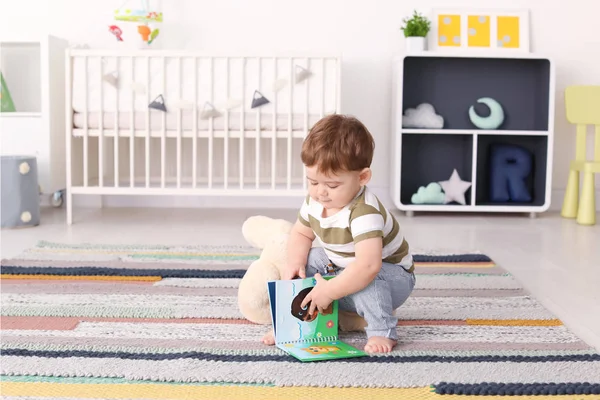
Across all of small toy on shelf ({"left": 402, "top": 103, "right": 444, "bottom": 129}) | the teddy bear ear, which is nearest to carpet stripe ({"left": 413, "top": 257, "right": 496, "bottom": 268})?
the teddy bear ear

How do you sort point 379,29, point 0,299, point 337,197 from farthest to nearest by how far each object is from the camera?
point 379,29 < point 0,299 < point 337,197

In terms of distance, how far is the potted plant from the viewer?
2994 millimetres

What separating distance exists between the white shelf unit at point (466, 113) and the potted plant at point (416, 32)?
0.30ft

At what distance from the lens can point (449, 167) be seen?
10.7 ft

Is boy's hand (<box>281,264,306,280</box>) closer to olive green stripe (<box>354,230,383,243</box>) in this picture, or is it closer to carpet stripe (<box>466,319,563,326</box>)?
olive green stripe (<box>354,230,383,243</box>)

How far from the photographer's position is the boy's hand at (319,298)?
1.25m

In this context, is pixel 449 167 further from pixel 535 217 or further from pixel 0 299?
pixel 0 299

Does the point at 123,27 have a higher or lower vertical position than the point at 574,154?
higher

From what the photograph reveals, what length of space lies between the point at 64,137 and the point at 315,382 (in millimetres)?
2163

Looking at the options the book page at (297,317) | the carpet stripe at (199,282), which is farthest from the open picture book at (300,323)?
the carpet stripe at (199,282)

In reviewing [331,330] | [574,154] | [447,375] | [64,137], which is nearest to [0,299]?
[331,330]

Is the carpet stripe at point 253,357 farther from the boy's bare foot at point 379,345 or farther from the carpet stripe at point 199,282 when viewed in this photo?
the carpet stripe at point 199,282

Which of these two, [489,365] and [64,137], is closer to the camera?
[489,365]

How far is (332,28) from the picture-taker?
314 cm
